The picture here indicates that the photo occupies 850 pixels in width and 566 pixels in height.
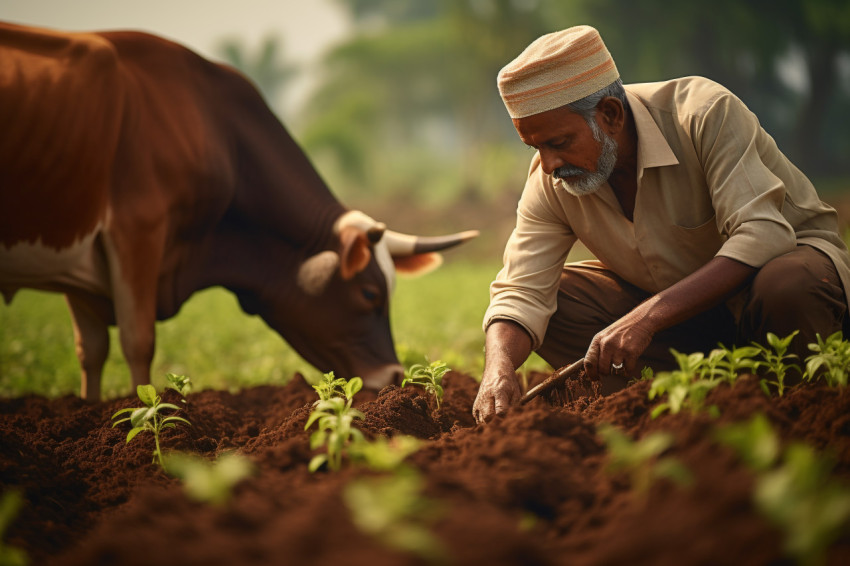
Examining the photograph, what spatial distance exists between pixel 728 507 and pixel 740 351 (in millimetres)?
998

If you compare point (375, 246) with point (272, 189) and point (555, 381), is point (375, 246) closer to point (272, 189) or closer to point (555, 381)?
point (272, 189)

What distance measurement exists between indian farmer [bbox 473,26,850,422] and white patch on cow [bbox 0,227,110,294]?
2.17 metres

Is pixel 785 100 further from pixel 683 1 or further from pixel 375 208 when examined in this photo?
pixel 375 208

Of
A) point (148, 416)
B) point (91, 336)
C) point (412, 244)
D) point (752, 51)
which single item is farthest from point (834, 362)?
point (752, 51)

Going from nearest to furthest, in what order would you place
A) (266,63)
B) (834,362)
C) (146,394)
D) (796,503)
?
(796,503) < (834,362) < (146,394) < (266,63)

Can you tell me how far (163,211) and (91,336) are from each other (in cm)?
102

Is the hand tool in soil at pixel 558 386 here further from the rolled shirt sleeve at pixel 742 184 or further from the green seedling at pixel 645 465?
the green seedling at pixel 645 465

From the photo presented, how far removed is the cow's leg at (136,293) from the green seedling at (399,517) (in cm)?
313

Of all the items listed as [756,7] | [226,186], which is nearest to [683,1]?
[756,7]

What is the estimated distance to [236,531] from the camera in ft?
4.78

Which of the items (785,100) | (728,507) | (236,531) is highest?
(728,507)

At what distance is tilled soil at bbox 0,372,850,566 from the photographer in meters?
1.35

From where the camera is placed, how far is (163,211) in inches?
170

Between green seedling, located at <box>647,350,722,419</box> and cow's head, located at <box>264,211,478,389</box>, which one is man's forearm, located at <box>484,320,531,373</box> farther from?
cow's head, located at <box>264,211,478,389</box>
